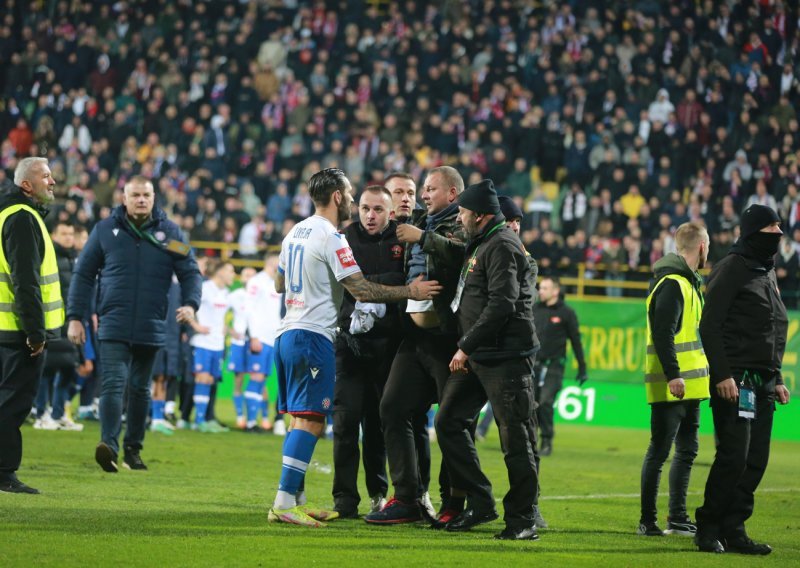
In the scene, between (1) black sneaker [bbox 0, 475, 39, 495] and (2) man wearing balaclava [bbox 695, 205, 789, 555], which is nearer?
(2) man wearing balaclava [bbox 695, 205, 789, 555]

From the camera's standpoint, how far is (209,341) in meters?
16.5

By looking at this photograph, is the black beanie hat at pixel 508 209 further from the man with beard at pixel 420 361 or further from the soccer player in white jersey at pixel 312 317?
the soccer player in white jersey at pixel 312 317

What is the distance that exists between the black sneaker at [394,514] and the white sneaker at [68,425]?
748 cm

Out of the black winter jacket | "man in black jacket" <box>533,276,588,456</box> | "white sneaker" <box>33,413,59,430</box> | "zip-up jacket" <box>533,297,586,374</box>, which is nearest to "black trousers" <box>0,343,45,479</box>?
the black winter jacket

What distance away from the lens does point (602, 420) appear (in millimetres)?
20391

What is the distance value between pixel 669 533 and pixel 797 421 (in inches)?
440

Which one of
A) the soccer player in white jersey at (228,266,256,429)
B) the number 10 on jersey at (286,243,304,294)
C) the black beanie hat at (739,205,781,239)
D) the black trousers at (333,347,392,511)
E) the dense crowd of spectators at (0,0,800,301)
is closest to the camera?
the black beanie hat at (739,205,781,239)

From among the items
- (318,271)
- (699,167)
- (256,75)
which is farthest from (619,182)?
(318,271)

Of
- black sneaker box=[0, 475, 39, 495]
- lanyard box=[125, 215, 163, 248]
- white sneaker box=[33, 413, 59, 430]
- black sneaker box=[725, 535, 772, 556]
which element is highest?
lanyard box=[125, 215, 163, 248]

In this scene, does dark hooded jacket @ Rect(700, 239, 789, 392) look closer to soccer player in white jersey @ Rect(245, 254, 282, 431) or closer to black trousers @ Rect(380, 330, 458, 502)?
black trousers @ Rect(380, 330, 458, 502)

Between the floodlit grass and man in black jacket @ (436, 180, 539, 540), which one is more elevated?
man in black jacket @ (436, 180, 539, 540)

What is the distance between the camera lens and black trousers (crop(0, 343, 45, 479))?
30.3ft

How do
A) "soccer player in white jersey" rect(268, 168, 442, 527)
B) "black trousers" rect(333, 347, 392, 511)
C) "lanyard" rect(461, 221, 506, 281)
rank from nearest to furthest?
1. "lanyard" rect(461, 221, 506, 281)
2. "soccer player in white jersey" rect(268, 168, 442, 527)
3. "black trousers" rect(333, 347, 392, 511)

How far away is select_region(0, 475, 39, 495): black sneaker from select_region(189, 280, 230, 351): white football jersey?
7.25 metres
